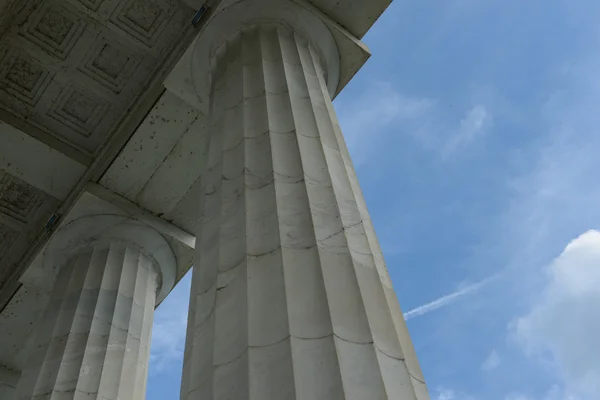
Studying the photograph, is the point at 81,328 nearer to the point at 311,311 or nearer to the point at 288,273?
the point at 288,273

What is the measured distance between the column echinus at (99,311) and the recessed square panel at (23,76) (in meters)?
3.84

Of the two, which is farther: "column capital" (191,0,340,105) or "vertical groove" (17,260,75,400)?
"vertical groove" (17,260,75,400)

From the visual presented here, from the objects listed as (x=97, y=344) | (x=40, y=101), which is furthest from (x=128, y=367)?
(x=40, y=101)

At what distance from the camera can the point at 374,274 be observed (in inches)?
310

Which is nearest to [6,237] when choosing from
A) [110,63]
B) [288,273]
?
[110,63]

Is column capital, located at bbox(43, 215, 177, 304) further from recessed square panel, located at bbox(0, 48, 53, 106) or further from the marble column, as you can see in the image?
the marble column

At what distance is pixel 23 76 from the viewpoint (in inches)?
730

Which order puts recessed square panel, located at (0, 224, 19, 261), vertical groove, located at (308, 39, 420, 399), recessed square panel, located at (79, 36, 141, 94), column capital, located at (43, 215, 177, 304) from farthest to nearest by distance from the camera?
recessed square panel, located at (0, 224, 19, 261), column capital, located at (43, 215, 177, 304), recessed square panel, located at (79, 36, 141, 94), vertical groove, located at (308, 39, 420, 399)

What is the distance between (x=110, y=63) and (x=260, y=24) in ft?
19.1

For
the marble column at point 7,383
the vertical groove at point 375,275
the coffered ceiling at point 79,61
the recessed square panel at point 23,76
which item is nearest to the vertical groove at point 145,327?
the coffered ceiling at point 79,61

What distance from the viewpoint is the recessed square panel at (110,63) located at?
1847 cm

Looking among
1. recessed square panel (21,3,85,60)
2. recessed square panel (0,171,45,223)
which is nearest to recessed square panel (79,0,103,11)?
recessed square panel (21,3,85,60)

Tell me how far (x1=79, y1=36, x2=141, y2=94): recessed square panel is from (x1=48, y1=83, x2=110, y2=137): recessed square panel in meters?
0.61

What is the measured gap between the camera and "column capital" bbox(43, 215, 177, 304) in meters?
19.5
